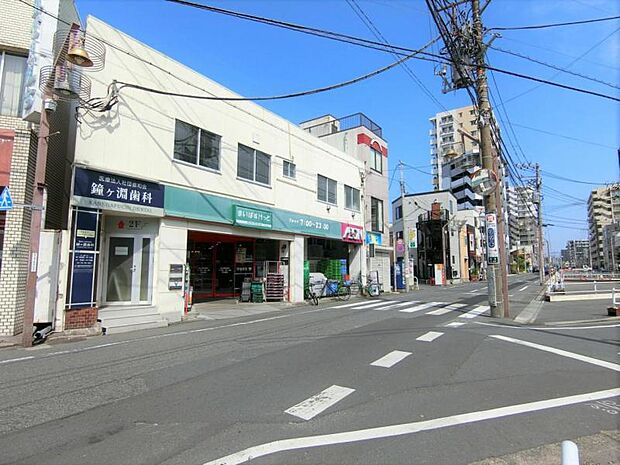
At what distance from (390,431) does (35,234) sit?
8924mm

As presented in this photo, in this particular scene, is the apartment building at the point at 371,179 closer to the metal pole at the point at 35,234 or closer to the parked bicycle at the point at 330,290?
the parked bicycle at the point at 330,290

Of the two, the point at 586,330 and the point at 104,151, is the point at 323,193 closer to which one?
the point at 104,151

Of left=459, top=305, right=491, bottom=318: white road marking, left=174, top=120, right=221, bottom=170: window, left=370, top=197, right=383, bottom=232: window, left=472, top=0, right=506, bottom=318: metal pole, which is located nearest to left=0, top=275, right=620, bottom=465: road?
left=472, top=0, right=506, bottom=318: metal pole

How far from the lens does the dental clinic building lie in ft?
36.2

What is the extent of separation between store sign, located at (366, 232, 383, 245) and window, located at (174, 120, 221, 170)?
13224 mm

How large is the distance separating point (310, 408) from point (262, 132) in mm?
14758

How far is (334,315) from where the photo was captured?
45.2 feet

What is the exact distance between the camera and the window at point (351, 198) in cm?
2405

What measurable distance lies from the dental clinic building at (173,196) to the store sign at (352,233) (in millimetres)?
2925

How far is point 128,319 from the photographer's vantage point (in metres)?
10.9

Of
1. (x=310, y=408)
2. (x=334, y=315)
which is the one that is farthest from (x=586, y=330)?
(x=310, y=408)

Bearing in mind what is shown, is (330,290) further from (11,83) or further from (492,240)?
(11,83)

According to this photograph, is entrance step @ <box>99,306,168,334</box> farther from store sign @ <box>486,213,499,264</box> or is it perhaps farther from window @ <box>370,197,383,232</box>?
window @ <box>370,197,383,232</box>

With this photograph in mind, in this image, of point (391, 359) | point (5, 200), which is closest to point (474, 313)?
point (391, 359)
